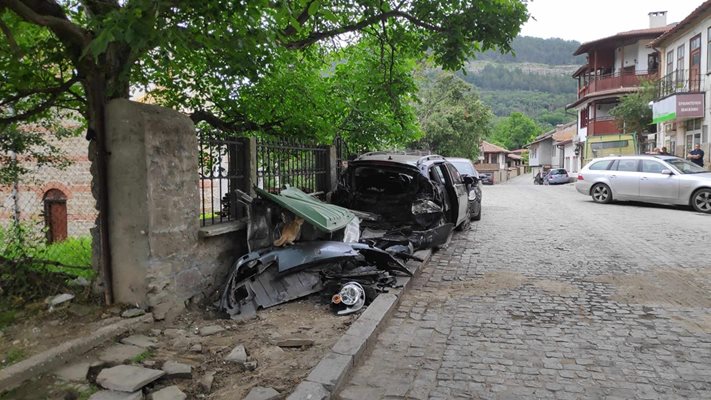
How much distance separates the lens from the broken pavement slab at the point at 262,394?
3.29 metres

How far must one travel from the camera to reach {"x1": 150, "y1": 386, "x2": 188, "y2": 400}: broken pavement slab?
10.7 ft

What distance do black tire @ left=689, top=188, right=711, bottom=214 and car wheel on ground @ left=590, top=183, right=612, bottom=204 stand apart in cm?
269

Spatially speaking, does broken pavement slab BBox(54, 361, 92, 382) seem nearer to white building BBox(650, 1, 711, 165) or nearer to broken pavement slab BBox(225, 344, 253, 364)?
broken pavement slab BBox(225, 344, 253, 364)

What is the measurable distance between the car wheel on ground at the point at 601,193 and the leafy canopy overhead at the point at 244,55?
28.3 feet

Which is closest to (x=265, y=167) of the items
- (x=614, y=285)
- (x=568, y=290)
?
(x=568, y=290)

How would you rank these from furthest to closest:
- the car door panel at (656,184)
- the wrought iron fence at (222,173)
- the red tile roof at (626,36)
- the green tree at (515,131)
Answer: the green tree at (515,131), the red tile roof at (626,36), the car door panel at (656,184), the wrought iron fence at (222,173)

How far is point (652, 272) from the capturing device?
7.08m

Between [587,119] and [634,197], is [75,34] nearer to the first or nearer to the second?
[634,197]

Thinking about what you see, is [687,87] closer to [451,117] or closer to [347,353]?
[451,117]

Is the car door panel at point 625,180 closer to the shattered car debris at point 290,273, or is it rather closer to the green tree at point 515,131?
the shattered car debris at point 290,273

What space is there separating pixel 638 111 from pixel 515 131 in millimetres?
94745

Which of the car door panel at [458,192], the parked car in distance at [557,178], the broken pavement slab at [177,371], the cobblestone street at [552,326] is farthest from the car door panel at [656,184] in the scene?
the parked car in distance at [557,178]

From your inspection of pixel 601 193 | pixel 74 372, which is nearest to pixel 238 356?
pixel 74 372

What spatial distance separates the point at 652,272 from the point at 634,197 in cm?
974
